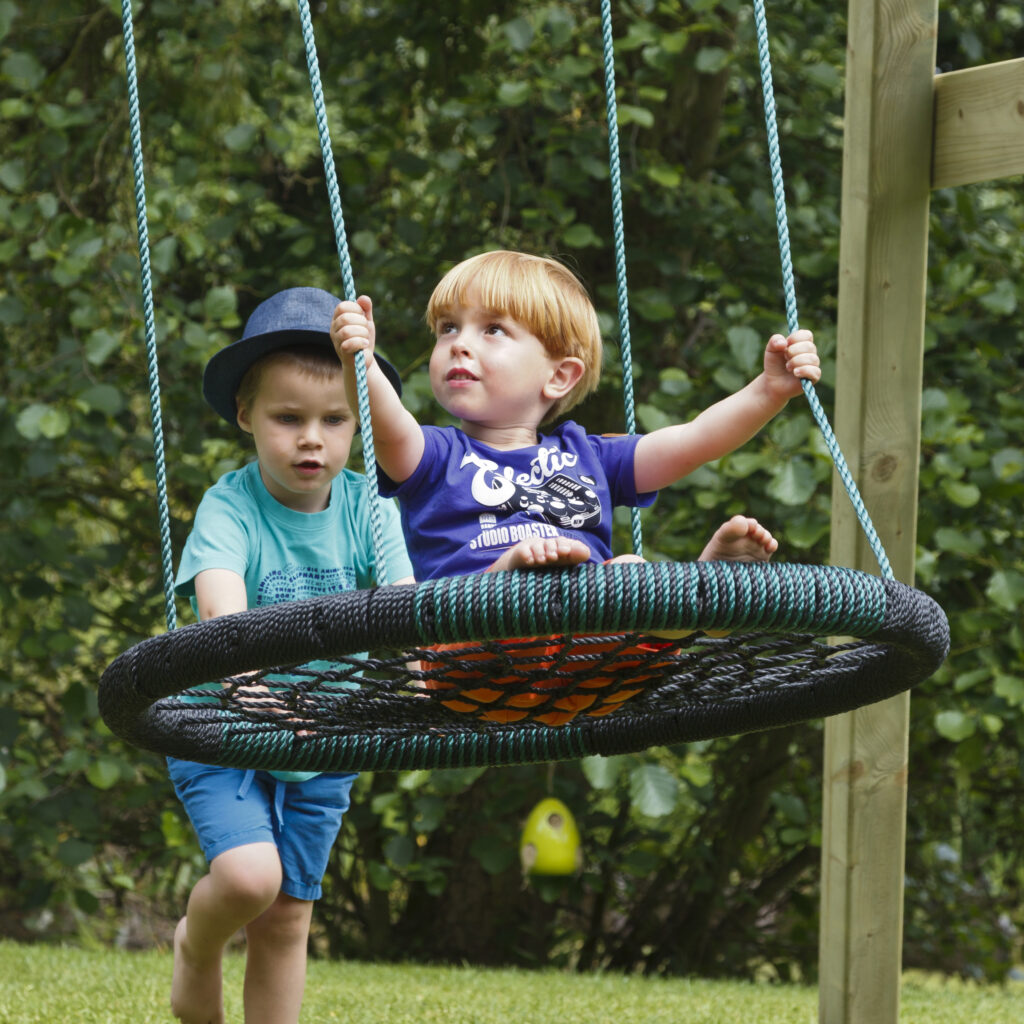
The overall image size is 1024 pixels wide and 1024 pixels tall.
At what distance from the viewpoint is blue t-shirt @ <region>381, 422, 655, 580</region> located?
1.67 meters

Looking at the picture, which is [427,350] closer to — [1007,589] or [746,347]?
[746,347]

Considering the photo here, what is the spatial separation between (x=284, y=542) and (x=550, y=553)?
2.91ft

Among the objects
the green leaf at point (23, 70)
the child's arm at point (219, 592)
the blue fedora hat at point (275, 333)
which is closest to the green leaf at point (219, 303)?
the green leaf at point (23, 70)

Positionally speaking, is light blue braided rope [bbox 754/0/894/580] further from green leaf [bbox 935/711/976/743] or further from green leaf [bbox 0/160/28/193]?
green leaf [bbox 0/160/28/193]

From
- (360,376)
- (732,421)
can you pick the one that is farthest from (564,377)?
(360,376)

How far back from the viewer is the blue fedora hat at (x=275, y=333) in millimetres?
2012

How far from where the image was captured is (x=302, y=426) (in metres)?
2.00

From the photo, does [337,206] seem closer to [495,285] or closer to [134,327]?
[495,285]

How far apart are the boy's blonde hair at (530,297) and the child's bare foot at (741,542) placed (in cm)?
49

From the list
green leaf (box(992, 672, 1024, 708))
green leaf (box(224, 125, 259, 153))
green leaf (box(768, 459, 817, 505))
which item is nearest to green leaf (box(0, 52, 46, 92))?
green leaf (box(224, 125, 259, 153))

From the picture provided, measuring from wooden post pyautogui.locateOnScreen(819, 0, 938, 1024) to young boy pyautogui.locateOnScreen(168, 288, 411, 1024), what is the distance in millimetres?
828

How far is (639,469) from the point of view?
1.90m

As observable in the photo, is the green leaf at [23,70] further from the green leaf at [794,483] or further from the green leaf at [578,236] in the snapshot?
the green leaf at [794,483]

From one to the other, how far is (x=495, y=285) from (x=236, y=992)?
202 centimetres
